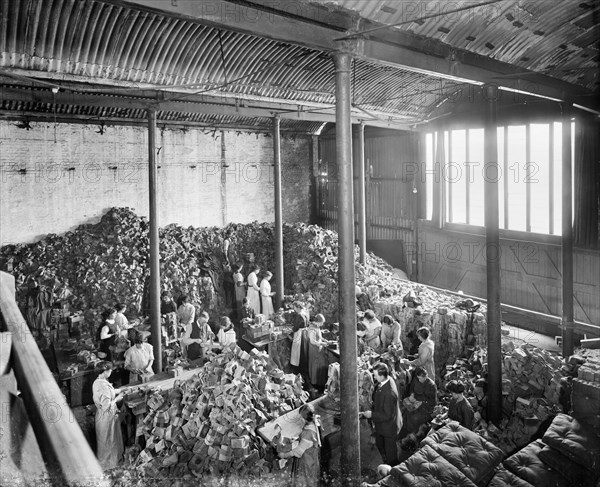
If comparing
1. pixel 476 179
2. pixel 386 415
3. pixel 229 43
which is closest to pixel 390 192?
pixel 476 179

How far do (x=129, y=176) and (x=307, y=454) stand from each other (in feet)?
34.3

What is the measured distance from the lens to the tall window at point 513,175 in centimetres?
1187

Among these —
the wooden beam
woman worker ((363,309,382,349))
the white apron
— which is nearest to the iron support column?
the wooden beam

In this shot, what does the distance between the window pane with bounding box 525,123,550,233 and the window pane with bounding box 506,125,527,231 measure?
202 mm

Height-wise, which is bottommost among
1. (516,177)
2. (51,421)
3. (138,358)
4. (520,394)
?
(520,394)

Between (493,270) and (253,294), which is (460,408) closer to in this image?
(493,270)

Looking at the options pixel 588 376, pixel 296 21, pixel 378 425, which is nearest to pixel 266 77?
pixel 296 21

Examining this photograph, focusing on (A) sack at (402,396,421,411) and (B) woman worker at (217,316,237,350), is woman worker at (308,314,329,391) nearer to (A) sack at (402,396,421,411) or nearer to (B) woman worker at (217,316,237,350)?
(B) woman worker at (217,316,237,350)

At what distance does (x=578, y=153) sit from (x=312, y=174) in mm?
9737

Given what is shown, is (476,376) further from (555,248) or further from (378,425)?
(555,248)

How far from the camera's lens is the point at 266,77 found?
9008 mm

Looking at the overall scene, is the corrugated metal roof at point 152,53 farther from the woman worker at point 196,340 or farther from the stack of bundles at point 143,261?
the stack of bundles at point 143,261

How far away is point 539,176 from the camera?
12125 mm

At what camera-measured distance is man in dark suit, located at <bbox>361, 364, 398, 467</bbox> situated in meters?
6.54
